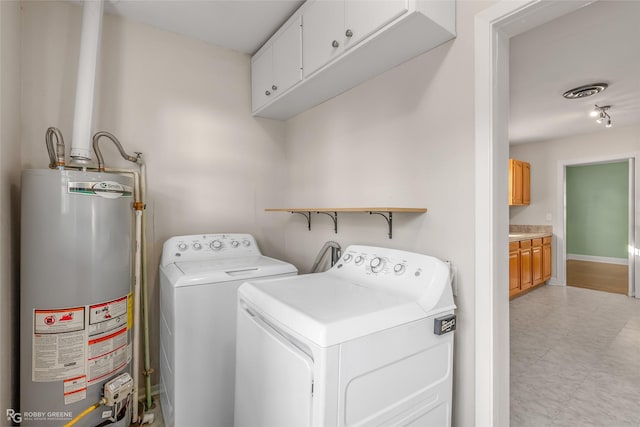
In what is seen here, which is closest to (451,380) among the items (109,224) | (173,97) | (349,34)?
(349,34)

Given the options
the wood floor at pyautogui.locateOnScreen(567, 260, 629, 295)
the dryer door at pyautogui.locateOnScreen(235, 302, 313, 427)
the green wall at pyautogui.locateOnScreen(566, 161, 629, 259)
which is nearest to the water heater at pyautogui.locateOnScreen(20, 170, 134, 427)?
the dryer door at pyautogui.locateOnScreen(235, 302, 313, 427)

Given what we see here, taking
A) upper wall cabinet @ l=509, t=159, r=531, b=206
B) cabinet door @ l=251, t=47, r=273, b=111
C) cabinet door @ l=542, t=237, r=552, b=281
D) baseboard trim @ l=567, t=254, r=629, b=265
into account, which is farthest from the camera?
baseboard trim @ l=567, t=254, r=629, b=265

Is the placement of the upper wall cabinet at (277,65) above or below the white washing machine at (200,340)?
above

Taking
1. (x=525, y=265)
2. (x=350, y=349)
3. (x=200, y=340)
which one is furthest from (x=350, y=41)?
(x=525, y=265)

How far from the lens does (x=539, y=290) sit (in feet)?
14.6

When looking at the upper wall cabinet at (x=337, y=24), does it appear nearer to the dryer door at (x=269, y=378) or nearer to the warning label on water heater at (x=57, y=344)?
the dryer door at (x=269, y=378)

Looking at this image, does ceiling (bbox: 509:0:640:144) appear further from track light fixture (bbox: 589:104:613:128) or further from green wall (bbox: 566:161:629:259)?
green wall (bbox: 566:161:629:259)

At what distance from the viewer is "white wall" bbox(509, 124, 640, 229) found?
3991mm

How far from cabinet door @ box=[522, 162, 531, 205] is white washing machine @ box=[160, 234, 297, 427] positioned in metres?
4.57

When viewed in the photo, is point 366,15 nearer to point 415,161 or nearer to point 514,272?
point 415,161

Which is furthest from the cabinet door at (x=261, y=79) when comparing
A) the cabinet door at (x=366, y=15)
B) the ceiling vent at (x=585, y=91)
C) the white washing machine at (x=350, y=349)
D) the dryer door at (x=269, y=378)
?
the ceiling vent at (x=585, y=91)

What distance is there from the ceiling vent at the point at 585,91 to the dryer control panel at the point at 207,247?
3.23 meters

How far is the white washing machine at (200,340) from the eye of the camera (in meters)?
1.48

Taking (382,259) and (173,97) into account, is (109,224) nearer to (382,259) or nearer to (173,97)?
(173,97)
